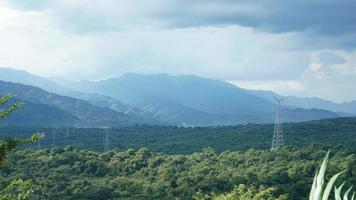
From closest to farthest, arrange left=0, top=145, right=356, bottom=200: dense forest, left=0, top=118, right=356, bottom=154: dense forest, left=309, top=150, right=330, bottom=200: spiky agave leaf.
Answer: left=309, top=150, right=330, bottom=200: spiky agave leaf, left=0, top=145, right=356, bottom=200: dense forest, left=0, top=118, right=356, bottom=154: dense forest

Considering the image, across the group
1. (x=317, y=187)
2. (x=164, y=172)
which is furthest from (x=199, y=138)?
(x=317, y=187)

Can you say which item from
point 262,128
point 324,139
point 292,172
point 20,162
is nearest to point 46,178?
point 20,162

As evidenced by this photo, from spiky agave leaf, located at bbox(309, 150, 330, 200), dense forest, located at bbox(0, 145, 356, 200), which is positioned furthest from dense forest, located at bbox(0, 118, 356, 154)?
spiky agave leaf, located at bbox(309, 150, 330, 200)

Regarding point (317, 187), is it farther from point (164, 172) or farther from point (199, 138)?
point (199, 138)

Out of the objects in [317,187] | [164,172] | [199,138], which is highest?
[317,187]

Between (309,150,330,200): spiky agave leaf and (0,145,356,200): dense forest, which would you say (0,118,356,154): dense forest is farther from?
(309,150,330,200): spiky agave leaf
